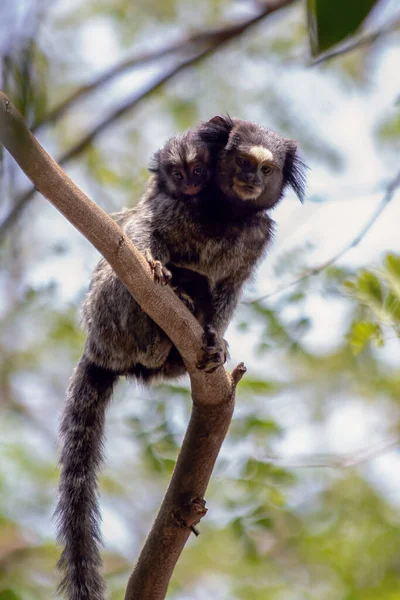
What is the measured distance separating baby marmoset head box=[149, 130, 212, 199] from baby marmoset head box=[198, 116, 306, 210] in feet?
0.21

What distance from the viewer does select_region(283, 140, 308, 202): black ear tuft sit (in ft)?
12.0

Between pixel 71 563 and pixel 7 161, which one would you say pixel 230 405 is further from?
pixel 7 161

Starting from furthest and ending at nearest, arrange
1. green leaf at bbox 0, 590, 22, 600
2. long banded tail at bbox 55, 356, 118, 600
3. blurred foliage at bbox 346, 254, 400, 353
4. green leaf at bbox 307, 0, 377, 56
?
blurred foliage at bbox 346, 254, 400, 353
long banded tail at bbox 55, 356, 118, 600
green leaf at bbox 0, 590, 22, 600
green leaf at bbox 307, 0, 377, 56

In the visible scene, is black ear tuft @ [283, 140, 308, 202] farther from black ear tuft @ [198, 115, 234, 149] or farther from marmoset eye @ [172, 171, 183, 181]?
marmoset eye @ [172, 171, 183, 181]

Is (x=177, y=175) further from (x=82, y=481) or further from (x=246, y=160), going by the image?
(x=82, y=481)

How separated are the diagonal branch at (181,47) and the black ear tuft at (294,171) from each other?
124 cm

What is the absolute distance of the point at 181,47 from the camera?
538 cm

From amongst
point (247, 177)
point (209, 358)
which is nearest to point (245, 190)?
point (247, 177)

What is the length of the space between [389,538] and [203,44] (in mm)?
4123

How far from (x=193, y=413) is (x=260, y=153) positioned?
1.20 m

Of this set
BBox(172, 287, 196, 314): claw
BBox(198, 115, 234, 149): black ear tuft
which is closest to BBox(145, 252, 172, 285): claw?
BBox(172, 287, 196, 314): claw

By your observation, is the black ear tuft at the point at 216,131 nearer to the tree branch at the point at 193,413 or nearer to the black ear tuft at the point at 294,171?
the black ear tuft at the point at 294,171

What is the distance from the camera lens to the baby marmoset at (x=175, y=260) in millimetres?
3141

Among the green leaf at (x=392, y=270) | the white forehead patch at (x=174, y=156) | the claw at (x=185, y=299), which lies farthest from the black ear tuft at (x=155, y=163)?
the green leaf at (x=392, y=270)
